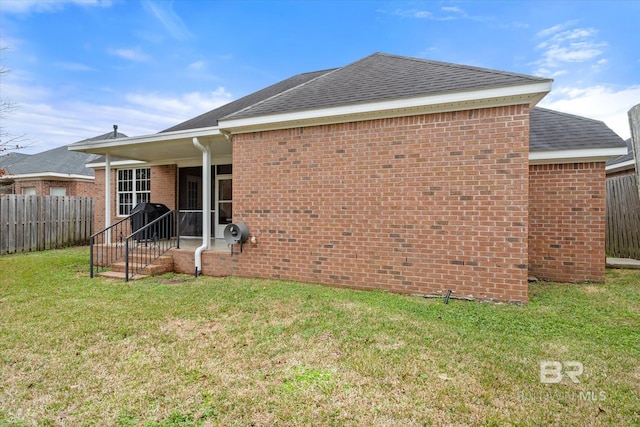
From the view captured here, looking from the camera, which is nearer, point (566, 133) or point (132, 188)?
point (566, 133)

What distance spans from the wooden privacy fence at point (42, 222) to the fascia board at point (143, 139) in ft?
15.7

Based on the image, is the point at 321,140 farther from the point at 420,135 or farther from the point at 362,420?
the point at 362,420

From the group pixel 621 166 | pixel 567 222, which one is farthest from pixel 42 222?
pixel 621 166

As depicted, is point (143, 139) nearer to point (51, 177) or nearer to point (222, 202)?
point (222, 202)

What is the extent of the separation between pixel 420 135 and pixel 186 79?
14.5 m

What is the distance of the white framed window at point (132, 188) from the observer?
11898mm

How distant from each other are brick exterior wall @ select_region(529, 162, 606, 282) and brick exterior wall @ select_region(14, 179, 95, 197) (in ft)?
68.8

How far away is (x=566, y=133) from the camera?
22.9ft

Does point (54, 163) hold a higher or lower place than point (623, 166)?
higher

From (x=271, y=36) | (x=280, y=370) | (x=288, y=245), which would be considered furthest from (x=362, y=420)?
(x=271, y=36)

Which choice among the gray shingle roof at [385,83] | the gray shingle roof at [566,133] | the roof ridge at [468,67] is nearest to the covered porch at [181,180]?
the gray shingle roof at [385,83]

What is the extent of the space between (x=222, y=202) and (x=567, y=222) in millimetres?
9117

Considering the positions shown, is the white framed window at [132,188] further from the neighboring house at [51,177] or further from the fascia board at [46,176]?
the fascia board at [46,176]

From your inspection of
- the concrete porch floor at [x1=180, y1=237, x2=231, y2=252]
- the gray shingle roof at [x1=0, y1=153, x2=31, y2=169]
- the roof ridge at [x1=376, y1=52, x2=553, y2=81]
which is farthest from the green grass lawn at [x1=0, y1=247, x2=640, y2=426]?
the gray shingle roof at [x1=0, y1=153, x2=31, y2=169]
